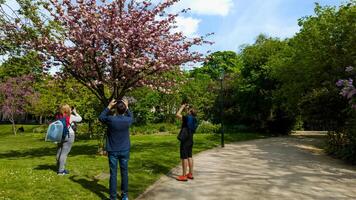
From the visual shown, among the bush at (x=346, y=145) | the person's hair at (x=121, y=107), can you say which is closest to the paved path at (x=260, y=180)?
the bush at (x=346, y=145)

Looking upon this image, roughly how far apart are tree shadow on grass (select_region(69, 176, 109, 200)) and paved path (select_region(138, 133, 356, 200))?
0.88 meters

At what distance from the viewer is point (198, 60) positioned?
17.3 metres

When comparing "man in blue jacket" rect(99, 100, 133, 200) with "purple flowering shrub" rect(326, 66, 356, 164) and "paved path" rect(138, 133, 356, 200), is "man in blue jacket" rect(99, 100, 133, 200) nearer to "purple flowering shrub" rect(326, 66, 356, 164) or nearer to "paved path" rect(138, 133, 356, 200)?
"paved path" rect(138, 133, 356, 200)

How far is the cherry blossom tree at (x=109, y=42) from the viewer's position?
1516cm

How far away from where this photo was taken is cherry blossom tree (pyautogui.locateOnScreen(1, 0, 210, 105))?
49.8 feet

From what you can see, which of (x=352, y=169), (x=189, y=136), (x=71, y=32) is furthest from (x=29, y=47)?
(x=352, y=169)

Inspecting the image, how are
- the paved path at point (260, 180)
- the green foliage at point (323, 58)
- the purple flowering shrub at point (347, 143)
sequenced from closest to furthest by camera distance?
the paved path at point (260, 180), the purple flowering shrub at point (347, 143), the green foliage at point (323, 58)

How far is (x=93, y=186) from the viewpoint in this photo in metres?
10.0

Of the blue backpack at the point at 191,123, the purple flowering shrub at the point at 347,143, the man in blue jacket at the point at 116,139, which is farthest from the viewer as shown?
the purple flowering shrub at the point at 347,143

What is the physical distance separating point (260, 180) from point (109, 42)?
762cm

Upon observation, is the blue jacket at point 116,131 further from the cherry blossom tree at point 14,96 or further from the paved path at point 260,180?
the cherry blossom tree at point 14,96

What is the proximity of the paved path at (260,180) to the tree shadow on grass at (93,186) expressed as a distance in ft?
2.87

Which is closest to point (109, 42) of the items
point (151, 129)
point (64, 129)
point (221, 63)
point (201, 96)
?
point (64, 129)

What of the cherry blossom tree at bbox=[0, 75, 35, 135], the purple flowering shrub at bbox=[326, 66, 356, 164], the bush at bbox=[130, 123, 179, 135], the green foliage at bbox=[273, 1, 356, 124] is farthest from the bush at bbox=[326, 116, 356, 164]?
the cherry blossom tree at bbox=[0, 75, 35, 135]
